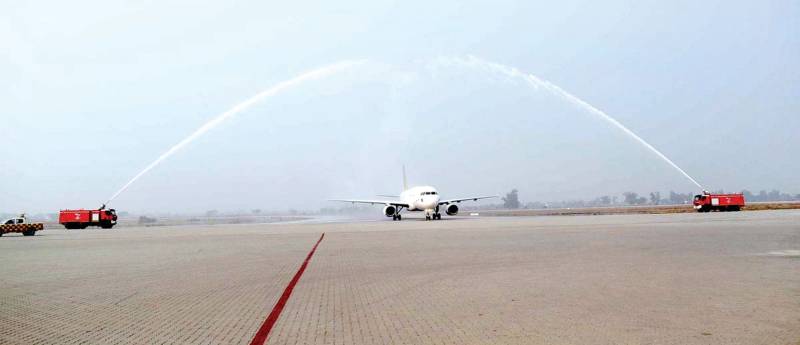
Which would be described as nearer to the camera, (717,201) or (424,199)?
(424,199)

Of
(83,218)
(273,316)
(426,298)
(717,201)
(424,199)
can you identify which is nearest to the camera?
(273,316)

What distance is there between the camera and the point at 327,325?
7.55 m

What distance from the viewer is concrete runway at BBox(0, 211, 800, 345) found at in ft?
22.8

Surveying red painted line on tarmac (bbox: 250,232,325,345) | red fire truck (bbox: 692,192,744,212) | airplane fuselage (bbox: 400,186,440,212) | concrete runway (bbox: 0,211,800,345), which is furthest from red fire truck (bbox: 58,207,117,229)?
red fire truck (bbox: 692,192,744,212)

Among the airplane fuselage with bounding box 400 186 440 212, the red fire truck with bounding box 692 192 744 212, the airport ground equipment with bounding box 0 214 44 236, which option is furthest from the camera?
the red fire truck with bounding box 692 192 744 212

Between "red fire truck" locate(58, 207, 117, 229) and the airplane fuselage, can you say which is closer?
"red fire truck" locate(58, 207, 117, 229)

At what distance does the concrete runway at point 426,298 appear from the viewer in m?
6.95

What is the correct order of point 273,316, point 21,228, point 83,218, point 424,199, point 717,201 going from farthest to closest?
point 717,201
point 424,199
point 83,218
point 21,228
point 273,316

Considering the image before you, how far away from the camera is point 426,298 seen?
961cm

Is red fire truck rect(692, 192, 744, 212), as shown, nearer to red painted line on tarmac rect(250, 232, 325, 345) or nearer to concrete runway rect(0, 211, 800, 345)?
concrete runway rect(0, 211, 800, 345)

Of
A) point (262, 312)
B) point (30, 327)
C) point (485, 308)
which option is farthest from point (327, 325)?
point (30, 327)

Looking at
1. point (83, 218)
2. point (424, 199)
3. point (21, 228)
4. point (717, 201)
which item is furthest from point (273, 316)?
point (717, 201)

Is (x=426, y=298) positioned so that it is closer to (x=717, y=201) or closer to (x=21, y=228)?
(x=21, y=228)

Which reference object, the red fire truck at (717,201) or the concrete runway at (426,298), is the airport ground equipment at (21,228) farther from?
the red fire truck at (717,201)
